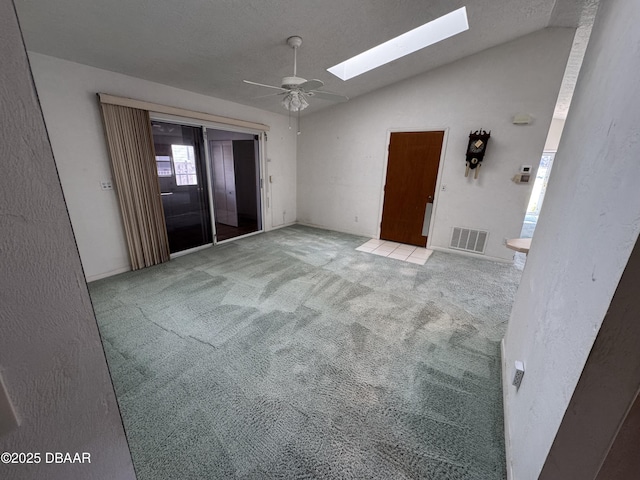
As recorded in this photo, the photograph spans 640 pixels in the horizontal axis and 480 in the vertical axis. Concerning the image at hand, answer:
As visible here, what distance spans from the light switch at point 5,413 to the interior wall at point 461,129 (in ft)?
15.6

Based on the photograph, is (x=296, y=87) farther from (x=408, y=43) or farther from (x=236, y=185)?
(x=236, y=185)

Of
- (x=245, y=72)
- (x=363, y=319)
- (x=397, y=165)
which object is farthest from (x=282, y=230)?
(x=363, y=319)

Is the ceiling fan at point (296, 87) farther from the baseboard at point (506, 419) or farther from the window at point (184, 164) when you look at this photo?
the baseboard at point (506, 419)

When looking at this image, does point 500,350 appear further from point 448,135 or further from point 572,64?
point 572,64

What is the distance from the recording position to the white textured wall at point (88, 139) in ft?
8.29

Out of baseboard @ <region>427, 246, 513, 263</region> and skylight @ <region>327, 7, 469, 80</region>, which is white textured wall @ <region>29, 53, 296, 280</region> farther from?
baseboard @ <region>427, 246, 513, 263</region>

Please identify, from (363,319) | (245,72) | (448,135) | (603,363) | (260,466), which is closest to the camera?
(603,363)

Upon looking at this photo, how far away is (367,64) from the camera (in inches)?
145

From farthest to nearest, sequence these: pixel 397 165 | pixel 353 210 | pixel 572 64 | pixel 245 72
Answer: pixel 353 210 < pixel 397 165 < pixel 572 64 < pixel 245 72

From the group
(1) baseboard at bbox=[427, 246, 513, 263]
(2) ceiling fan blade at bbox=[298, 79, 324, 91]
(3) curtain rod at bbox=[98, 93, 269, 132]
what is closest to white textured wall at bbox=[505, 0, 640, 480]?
(2) ceiling fan blade at bbox=[298, 79, 324, 91]

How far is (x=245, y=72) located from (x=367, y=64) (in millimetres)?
1756

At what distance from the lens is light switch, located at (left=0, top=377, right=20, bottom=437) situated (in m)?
0.37

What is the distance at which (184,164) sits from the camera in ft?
12.8

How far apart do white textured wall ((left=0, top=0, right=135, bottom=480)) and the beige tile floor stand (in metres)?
3.99
